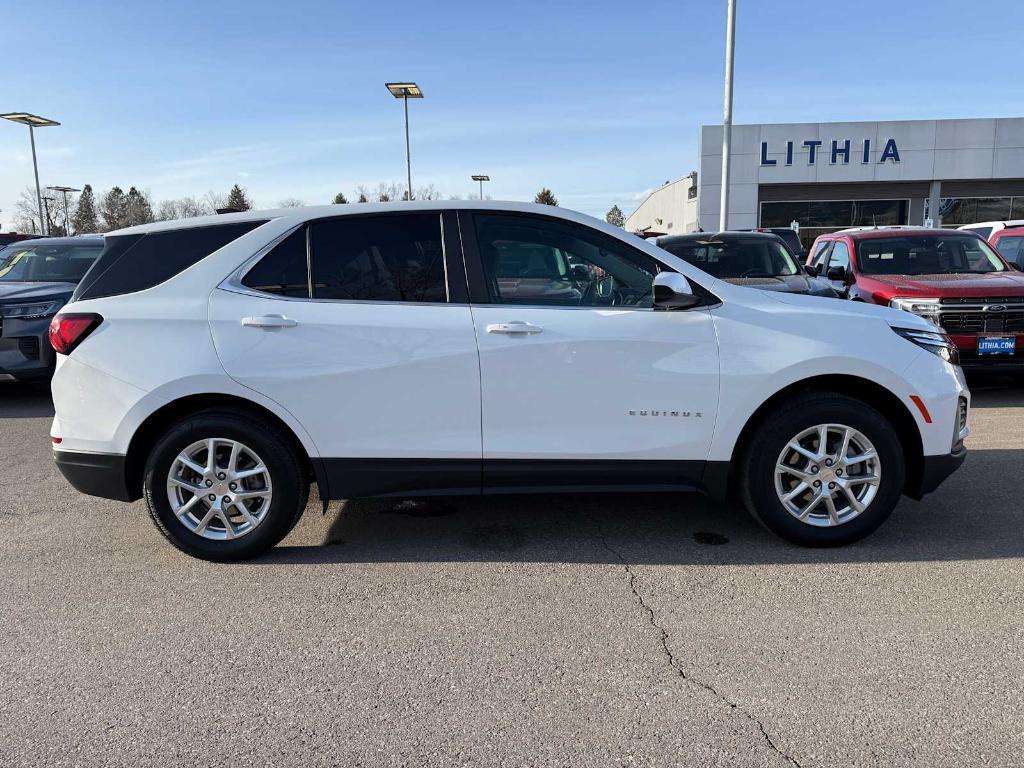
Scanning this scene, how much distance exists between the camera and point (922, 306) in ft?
26.0

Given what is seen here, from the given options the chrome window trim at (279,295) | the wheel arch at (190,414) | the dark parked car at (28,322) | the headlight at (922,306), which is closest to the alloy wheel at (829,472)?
the chrome window trim at (279,295)

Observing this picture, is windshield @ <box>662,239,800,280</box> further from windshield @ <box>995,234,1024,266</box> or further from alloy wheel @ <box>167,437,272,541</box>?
alloy wheel @ <box>167,437,272,541</box>

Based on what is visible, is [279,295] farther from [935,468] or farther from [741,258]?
[741,258]

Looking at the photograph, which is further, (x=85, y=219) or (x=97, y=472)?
(x=85, y=219)

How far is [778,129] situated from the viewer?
1276 inches

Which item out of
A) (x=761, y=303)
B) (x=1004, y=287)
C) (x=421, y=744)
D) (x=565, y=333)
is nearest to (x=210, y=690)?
(x=421, y=744)

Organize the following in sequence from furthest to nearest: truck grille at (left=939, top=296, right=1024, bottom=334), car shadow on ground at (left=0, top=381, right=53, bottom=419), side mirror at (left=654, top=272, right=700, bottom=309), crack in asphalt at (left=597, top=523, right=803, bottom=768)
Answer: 1. car shadow on ground at (left=0, top=381, right=53, bottom=419)
2. truck grille at (left=939, top=296, right=1024, bottom=334)
3. side mirror at (left=654, top=272, right=700, bottom=309)
4. crack in asphalt at (left=597, top=523, right=803, bottom=768)

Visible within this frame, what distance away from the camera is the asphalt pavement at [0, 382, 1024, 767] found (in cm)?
258

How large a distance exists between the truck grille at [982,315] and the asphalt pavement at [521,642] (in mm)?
3438

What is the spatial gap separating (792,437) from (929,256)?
21.0ft

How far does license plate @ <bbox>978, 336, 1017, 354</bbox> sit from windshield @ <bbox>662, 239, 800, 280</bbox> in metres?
2.25

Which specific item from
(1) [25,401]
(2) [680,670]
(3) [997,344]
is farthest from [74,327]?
(3) [997,344]

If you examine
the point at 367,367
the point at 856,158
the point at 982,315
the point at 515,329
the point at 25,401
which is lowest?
the point at 25,401

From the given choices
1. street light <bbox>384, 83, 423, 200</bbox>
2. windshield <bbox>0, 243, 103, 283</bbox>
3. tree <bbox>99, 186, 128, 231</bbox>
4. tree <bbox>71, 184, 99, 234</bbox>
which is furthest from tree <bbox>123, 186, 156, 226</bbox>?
windshield <bbox>0, 243, 103, 283</bbox>
